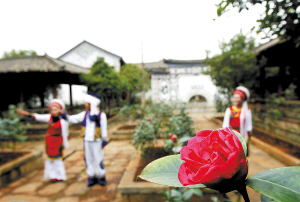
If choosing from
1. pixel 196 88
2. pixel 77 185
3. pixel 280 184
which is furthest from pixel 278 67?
pixel 280 184

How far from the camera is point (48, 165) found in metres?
2.95

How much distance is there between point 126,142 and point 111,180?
2228 millimetres

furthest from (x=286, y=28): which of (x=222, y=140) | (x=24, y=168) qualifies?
(x=24, y=168)

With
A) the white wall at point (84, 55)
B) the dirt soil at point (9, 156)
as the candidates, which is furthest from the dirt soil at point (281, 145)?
the white wall at point (84, 55)

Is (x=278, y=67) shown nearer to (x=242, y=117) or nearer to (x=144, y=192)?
(x=242, y=117)

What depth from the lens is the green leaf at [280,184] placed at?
0.97 feet

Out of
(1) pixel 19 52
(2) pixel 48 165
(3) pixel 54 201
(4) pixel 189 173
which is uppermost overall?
(1) pixel 19 52

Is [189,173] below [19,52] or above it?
below

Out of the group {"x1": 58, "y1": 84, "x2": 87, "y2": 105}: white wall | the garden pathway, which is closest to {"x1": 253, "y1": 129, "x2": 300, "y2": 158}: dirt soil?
the garden pathway

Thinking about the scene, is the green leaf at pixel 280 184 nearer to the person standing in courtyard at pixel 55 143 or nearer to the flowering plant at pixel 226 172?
the flowering plant at pixel 226 172

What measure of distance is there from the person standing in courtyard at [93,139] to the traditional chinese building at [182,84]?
10.1m

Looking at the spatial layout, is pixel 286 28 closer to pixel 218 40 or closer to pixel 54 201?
pixel 54 201

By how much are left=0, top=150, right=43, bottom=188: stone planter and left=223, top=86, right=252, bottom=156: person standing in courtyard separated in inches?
145

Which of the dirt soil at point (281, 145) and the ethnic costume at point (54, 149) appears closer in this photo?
the ethnic costume at point (54, 149)
